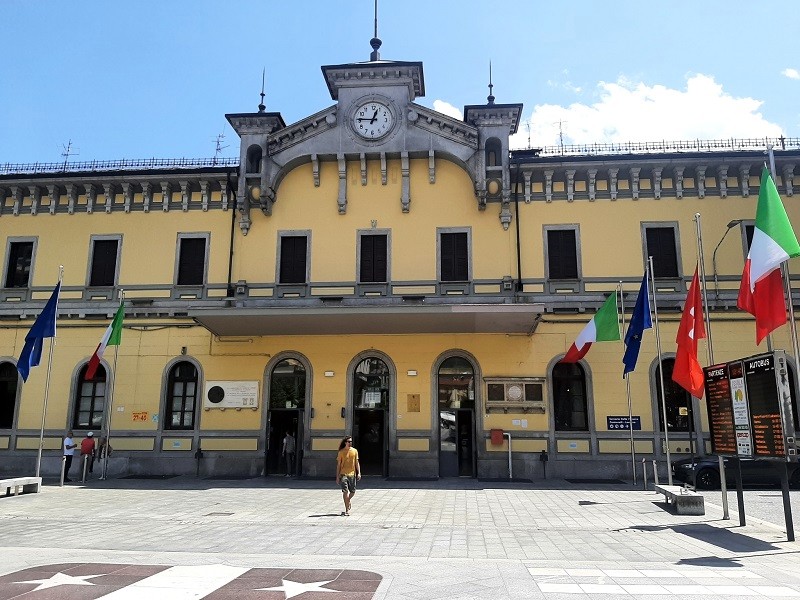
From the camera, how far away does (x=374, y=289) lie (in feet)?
72.7

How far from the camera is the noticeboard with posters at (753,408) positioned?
421 inches

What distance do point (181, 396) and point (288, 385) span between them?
417cm

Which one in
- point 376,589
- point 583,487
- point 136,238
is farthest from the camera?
point 136,238

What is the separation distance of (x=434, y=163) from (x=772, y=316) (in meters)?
14.1

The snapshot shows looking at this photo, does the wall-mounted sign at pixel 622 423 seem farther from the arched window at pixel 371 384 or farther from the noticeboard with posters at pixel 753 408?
the arched window at pixel 371 384

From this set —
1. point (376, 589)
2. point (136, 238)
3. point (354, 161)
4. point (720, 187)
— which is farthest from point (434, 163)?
point (376, 589)

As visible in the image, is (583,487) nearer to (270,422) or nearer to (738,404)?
(738,404)

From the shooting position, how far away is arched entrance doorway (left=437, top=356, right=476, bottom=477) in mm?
21203

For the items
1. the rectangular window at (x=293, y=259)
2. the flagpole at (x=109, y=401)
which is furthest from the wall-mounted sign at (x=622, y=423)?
the flagpole at (x=109, y=401)

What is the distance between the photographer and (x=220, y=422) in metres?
21.9

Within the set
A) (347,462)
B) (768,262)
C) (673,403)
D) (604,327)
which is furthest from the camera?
(673,403)

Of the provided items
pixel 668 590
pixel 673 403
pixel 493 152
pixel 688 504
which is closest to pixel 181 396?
pixel 493 152

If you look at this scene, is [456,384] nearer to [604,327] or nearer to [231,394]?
[604,327]

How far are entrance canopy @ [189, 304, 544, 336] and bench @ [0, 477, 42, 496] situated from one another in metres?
6.69
